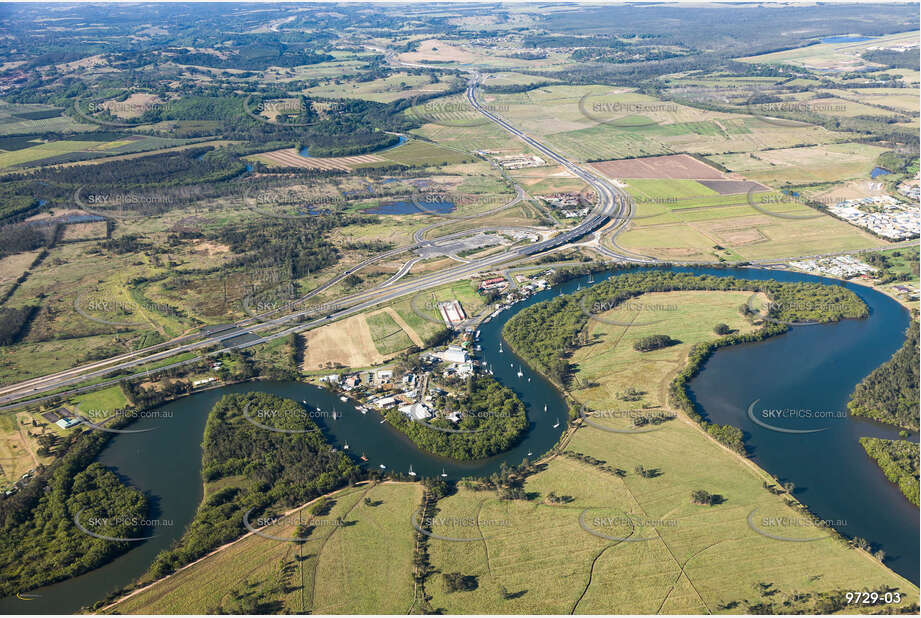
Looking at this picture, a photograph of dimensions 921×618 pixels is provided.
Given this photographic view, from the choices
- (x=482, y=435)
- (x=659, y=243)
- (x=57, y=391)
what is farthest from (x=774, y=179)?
(x=57, y=391)

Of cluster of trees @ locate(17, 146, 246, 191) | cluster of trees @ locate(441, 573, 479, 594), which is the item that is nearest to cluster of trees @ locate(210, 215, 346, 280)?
cluster of trees @ locate(17, 146, 246, 191)

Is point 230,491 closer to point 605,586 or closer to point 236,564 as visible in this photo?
point 236,564

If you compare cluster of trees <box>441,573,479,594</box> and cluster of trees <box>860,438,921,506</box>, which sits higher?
cluster of trees <box>860,438,921,506</box>

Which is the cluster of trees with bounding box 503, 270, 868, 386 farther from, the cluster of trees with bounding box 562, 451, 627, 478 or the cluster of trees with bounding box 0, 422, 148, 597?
the cluster of trees with bounding box 0, 422, 148, 597

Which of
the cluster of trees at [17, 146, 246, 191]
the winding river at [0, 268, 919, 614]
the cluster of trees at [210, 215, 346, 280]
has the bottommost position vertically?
the winding river at [0, 268, 919, 614]

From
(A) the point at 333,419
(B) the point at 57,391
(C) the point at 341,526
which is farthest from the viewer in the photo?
(B) the point at 57,391
